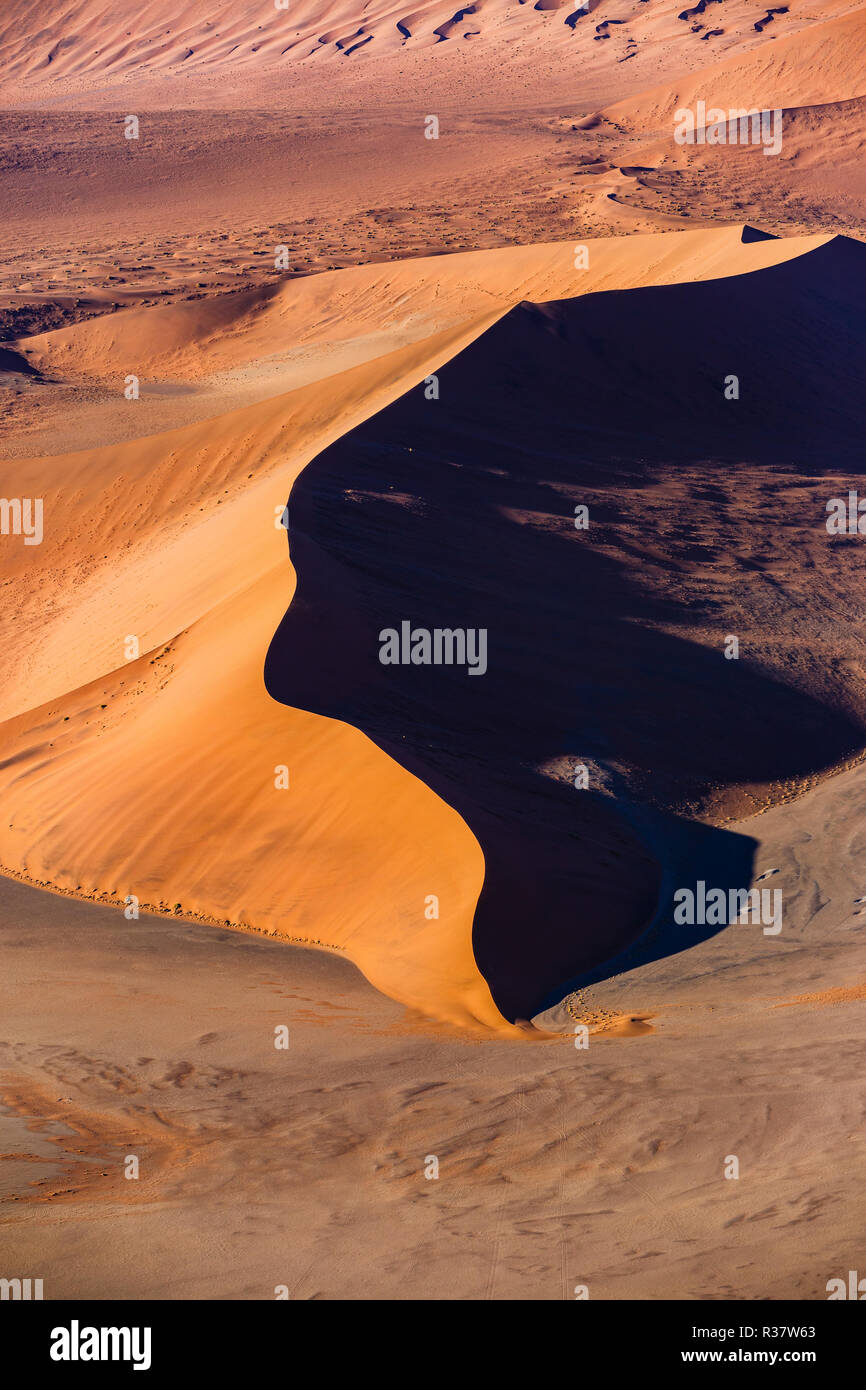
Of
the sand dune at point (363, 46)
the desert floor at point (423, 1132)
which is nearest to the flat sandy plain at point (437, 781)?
the desert floor at point (423, 1132)

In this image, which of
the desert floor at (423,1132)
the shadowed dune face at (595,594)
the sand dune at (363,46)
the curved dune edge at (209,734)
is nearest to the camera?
the desert floor at (423,1132)

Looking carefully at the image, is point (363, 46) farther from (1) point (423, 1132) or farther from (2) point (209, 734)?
(1) point (423, 1132)

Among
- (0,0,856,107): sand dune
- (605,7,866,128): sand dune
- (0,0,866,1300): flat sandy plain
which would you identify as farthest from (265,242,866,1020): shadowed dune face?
(0,0,856,107): sand dune

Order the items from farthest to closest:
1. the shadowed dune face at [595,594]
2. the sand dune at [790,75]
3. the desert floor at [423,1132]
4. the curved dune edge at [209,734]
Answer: the sand dune at [790,75], the shadowed dune face at [595,594], the curved dune edge at [209,734], the desert floor at [423,1132]

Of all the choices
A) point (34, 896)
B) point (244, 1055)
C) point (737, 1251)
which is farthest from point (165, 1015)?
point (737, 1251)

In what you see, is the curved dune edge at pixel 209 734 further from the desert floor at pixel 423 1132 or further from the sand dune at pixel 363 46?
the sand dune at pixel 363 46

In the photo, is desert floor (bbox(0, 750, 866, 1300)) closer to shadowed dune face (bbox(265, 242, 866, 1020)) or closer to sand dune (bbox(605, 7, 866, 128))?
shadowed dune face (bbox(265, 242, 866, 1020))
